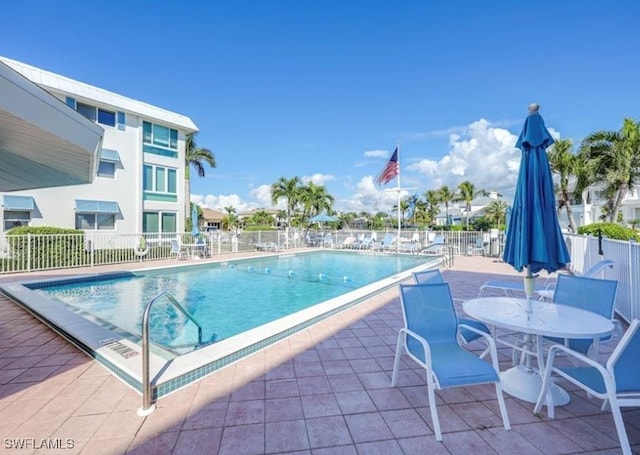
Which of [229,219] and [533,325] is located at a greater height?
[229,219]

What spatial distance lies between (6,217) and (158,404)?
1501 centimetres

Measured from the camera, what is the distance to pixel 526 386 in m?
2.82

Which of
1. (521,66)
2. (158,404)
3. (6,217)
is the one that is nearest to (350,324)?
(158,404)

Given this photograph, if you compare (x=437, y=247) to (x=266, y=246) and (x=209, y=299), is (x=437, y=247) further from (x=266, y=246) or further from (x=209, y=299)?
(x=209, y=299)

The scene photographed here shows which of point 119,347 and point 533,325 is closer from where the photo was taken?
point 533,325

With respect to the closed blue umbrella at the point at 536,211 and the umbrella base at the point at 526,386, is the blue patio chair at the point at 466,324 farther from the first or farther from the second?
the closed blue umbrella at the point at 536,211

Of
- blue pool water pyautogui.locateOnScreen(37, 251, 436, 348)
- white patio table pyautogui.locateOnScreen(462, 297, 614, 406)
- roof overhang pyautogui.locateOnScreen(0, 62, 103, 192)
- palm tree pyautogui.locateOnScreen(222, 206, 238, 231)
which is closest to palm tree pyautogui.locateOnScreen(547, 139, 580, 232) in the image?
→ blue pool water pyautogui.locateOnScreen(37, 251, 436, 348)

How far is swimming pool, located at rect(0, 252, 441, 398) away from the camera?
320 centimetres

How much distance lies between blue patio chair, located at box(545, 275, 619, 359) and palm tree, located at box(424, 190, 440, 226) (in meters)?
41.0

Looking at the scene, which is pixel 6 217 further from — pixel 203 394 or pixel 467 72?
pixel 467 72

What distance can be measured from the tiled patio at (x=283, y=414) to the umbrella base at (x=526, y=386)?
9 cm

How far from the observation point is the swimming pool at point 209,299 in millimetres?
3203

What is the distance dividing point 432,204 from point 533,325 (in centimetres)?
4306

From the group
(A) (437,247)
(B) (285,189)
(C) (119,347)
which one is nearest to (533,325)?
(C) (119,347)
